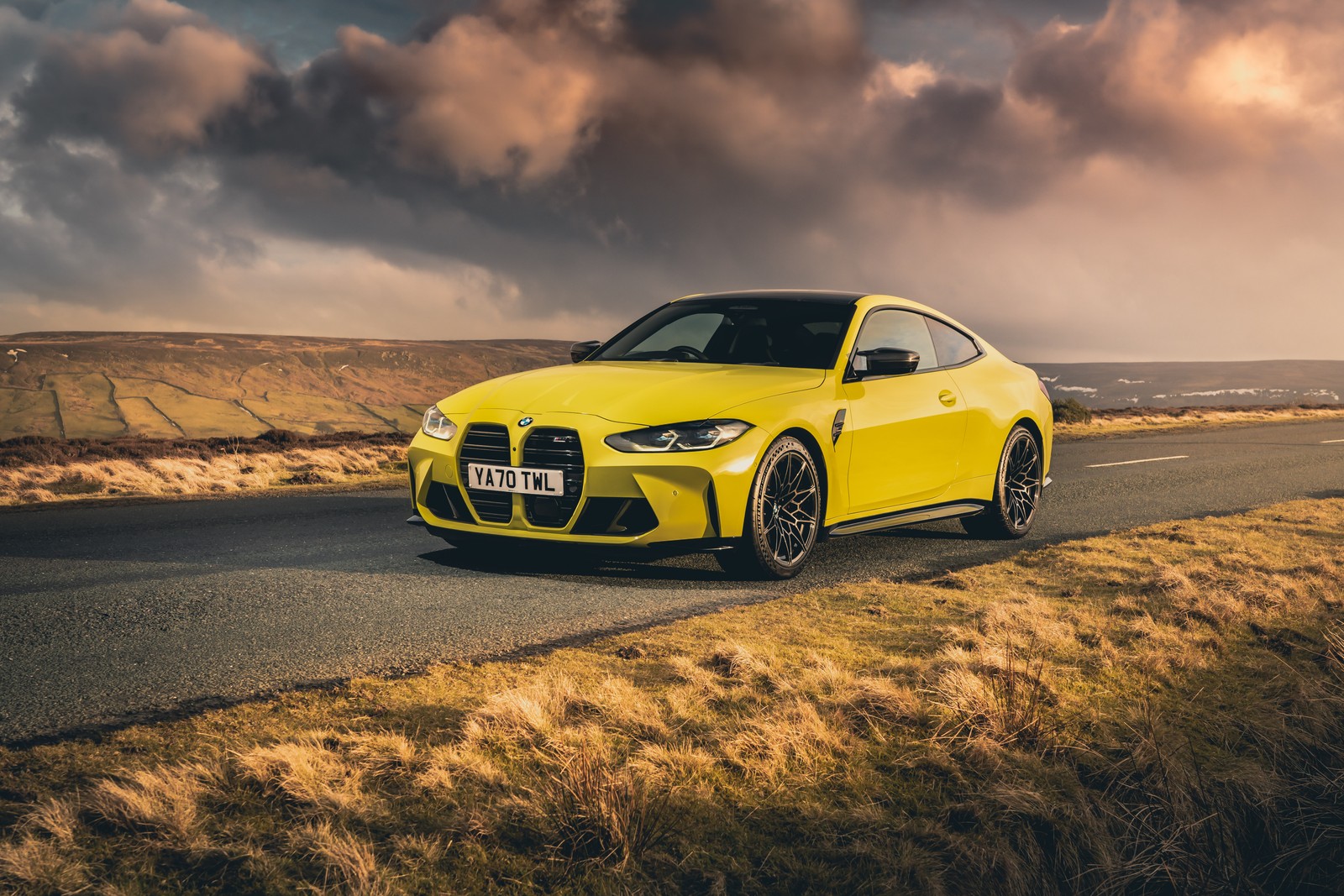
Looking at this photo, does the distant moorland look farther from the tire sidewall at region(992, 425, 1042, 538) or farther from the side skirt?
the side skirt

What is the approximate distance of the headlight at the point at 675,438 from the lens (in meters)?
5.73

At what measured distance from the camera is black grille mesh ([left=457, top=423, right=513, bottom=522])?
599 centimetres

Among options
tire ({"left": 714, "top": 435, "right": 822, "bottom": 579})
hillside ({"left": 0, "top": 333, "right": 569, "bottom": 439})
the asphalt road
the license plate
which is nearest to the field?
the asphalt road

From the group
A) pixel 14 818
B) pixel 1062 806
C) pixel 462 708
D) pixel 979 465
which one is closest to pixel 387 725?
pixel 462 708

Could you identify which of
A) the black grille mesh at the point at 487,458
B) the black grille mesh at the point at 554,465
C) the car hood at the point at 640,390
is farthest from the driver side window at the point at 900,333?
the black grille mesh at the point at 487,458

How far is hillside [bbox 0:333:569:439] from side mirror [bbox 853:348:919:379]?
102 metres

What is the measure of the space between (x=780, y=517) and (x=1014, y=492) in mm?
3091

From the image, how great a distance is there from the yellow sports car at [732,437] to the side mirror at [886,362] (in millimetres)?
21

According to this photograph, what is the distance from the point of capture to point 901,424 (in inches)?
276

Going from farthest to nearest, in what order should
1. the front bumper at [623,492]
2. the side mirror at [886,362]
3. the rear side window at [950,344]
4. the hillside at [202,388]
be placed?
the hillside at [202,388], the rear side window at [950,344], the side mirror at [886,362], the front bumper at [623,492]

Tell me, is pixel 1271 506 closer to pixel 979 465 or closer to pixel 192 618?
pixel 979 465

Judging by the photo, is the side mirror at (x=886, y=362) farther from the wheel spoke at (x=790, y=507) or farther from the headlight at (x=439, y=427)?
the headlight at (x=439, y=427)

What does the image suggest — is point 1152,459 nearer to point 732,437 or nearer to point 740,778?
point 732,437

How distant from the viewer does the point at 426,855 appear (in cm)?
273
